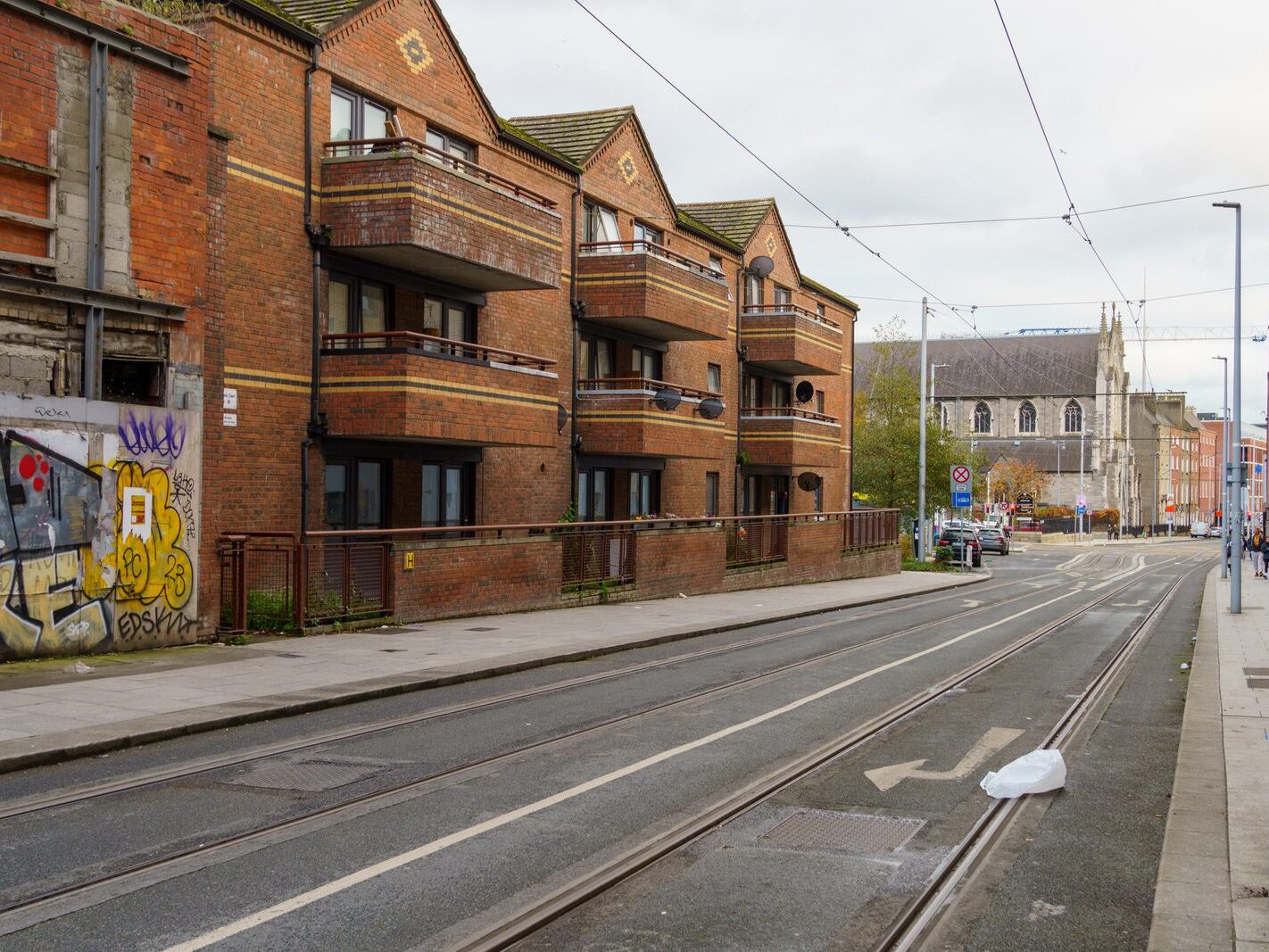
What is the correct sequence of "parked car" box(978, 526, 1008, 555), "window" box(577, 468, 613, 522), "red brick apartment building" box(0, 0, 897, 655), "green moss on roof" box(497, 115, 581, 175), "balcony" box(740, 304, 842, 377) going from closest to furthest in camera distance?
"red brick apartment building" box(0, 0, 897, 655), "green moss on roof" box(497, 115, 581, 175), "window" box(577, 468, 613, 522), "balcony" box(740, 304, 842, 377), "parked car" box(978, 526, 1008, 555)

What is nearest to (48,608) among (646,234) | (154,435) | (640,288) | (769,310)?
(154,435)

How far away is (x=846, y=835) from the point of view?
6984 millimetres

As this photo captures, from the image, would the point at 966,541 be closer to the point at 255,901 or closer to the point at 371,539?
the point at 371,539

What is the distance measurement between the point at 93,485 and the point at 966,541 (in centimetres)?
4130

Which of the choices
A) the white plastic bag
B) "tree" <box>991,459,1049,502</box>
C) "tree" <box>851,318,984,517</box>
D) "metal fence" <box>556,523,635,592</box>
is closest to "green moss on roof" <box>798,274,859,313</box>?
"tree" <box>851,318,984,517</box>

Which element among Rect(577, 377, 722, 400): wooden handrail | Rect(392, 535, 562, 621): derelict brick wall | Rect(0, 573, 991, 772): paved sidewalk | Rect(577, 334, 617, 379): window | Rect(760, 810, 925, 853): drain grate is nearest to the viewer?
Rect(760, 810, 925, 853): drain grate

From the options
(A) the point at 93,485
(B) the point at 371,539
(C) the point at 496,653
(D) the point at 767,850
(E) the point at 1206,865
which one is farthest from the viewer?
(B) the point at 371,539

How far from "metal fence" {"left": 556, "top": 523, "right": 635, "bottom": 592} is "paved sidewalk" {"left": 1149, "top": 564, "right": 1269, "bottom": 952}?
11.5 metres

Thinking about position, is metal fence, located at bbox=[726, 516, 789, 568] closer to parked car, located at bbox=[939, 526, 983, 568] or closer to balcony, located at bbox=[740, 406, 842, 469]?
balcony, located at bbox=[740, 406, 842, 469]

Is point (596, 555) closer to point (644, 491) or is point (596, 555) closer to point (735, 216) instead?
point (644, 491)

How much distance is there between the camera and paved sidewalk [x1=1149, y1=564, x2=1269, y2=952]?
5.25 meters

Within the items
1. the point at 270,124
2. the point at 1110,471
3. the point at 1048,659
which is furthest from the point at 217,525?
the point at 1110,471

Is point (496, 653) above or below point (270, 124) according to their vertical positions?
below

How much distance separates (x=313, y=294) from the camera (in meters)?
18.7
